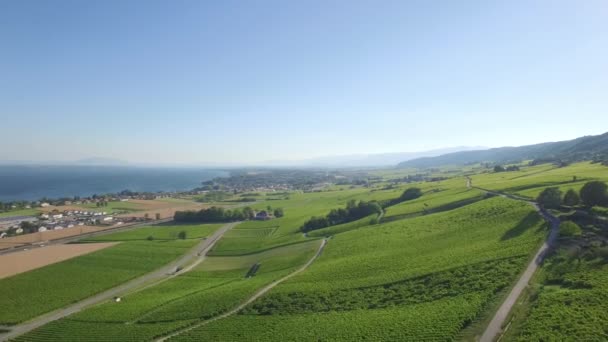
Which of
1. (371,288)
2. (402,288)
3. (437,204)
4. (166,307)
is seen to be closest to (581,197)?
(437,204)

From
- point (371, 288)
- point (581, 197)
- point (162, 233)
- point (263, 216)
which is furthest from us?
point (263, 216)

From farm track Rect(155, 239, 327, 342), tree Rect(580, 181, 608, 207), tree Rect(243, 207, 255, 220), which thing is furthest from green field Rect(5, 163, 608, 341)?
tree Rect(243, 207, 255, 220)

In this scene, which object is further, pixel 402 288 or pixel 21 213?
pixel 21 213

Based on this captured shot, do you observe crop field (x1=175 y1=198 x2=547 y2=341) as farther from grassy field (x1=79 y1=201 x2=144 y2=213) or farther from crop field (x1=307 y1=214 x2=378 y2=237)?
grassy field (x1=79 y1=201 x2=144 y2=213)

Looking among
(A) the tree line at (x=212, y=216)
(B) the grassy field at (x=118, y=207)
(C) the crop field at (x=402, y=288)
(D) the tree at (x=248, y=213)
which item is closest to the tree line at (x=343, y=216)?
(A) the tree line at (x=212, y=216)

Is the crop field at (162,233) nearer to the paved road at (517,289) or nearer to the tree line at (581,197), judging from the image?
the paved road at (517,289)

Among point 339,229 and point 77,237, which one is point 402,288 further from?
point 77,237

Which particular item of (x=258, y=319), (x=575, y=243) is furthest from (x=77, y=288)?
(x=575, y=243)
